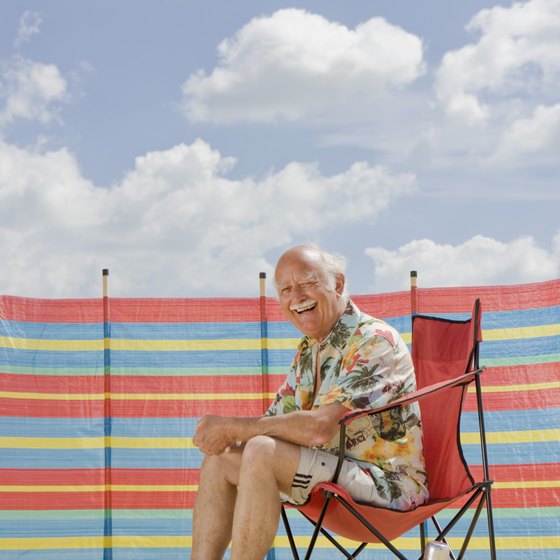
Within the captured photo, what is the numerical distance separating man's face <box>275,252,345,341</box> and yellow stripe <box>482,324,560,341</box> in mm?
1549

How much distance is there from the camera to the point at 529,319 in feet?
14.4

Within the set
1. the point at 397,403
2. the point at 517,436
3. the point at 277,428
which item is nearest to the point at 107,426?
the point at 517,436

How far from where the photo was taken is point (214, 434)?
2.82m

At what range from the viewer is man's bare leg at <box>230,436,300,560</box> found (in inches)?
103

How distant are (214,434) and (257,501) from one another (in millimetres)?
294

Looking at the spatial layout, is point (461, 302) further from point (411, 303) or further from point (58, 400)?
point (58, 400)

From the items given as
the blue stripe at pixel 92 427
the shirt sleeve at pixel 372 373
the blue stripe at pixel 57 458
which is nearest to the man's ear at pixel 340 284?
the shirt sleeve at pixel 372 373

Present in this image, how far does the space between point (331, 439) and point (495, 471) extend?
1837mm

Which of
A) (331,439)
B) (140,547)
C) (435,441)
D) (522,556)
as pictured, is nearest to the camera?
(331,439)

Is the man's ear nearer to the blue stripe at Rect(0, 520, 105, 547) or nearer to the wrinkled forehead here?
the wrinkled forehead

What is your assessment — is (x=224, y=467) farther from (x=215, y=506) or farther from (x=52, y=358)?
(x=52, y=358)

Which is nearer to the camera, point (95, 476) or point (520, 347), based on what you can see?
point (520, 347)

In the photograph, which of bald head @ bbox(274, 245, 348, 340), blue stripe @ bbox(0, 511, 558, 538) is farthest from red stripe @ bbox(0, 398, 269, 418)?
bald head @ bbox(274, 245, 348, 340)

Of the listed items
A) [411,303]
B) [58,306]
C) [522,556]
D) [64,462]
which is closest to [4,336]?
[58,306]
